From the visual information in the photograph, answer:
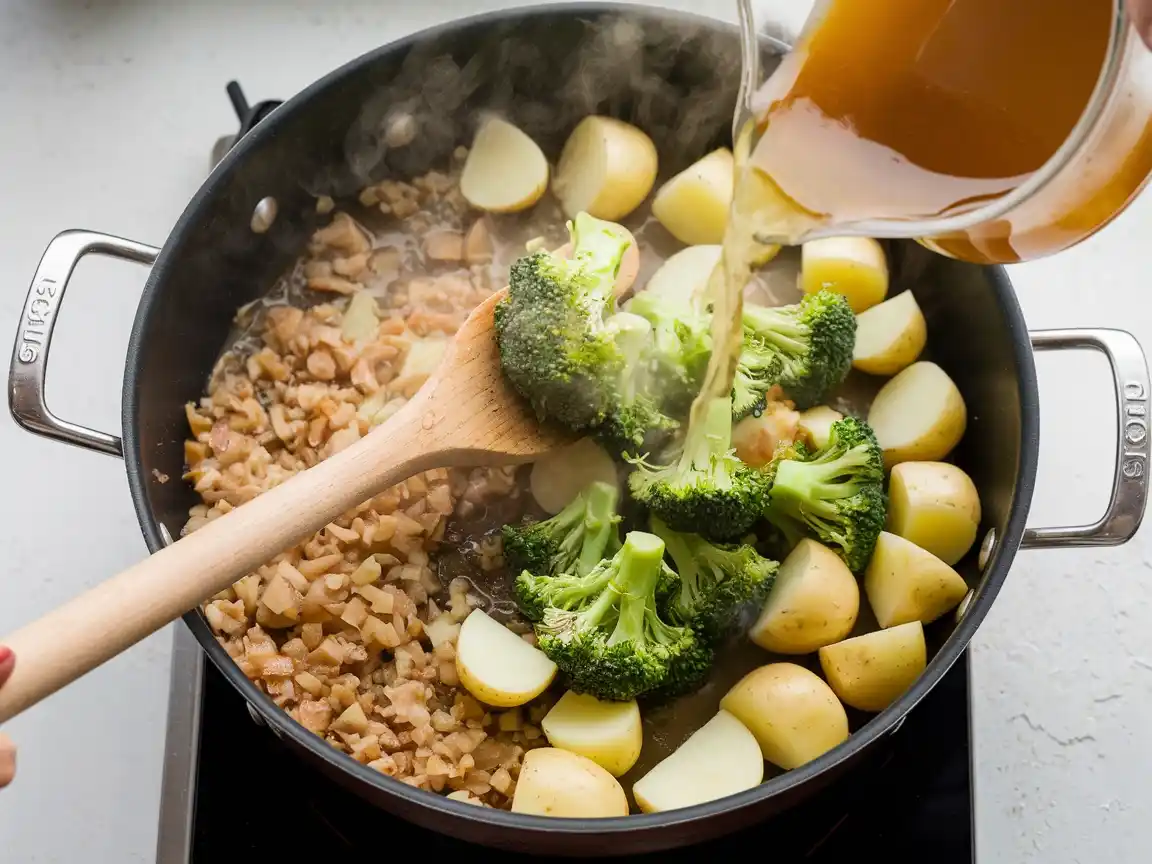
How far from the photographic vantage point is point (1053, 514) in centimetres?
167

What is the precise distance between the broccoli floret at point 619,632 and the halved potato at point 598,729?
0.07 ft

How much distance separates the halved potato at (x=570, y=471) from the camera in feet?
4.89

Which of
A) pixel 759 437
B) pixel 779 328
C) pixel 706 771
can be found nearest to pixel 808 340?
pixel 779 328

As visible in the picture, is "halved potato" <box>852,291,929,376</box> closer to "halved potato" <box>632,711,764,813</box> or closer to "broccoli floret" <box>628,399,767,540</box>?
"broccoli floret" <box>628,399,767,540</box>

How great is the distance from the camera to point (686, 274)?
5.21 ft

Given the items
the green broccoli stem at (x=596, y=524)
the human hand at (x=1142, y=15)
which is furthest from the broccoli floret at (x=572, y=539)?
the human hand at (x=1142, y=15)

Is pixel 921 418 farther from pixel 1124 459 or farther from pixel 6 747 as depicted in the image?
pixel 6 747

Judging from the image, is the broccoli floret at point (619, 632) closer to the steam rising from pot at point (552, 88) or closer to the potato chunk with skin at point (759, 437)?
the potato chunk with skin at point (759, 437)

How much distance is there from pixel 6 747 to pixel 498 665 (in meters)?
0.57

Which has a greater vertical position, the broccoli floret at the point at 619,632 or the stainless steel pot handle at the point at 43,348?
the stainless steel pot handle at the point at 43,348

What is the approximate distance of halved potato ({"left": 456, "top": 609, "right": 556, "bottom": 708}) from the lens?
135 cm

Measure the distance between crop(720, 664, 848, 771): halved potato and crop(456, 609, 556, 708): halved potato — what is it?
→ 24 centimetres

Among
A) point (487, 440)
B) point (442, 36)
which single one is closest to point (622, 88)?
point (442, 36)

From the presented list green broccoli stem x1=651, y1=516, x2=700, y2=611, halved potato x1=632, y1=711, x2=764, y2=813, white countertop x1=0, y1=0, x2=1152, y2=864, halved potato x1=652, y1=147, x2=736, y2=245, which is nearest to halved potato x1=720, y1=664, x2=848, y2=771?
halved potato x1=632, y1=711, x2=764, y2=813
